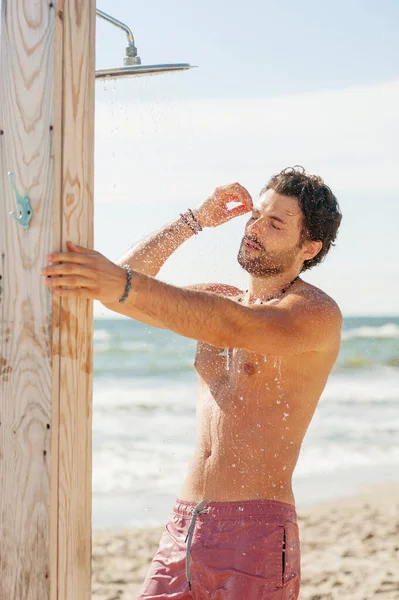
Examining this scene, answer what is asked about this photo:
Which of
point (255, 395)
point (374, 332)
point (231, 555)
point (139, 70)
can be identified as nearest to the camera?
point (139, 70)

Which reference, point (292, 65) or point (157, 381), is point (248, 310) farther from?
point (292, 65)

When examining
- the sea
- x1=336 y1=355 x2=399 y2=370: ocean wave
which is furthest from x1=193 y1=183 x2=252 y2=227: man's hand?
x1=336 y1=355 x2=399 y2=370: ocean wave

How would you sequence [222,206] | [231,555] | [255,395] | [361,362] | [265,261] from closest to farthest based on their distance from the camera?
[231,555] → [255,395] → [265,261] → [222,206] → [361,362]

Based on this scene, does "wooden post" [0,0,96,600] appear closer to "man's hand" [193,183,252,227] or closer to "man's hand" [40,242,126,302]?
"man's hand" [40,242,126,302]

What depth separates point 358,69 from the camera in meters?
23.5

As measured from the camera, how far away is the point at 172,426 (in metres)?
13.2

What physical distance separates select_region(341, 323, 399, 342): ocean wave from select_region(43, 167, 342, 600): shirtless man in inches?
797

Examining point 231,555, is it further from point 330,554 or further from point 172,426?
point 172,426

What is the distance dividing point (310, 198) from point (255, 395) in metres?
0.68

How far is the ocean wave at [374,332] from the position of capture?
78.8 ft

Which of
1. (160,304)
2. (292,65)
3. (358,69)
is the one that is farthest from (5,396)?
(358,69)

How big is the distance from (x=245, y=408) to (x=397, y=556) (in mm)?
4567

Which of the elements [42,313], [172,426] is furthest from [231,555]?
[172,426]

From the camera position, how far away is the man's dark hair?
304 cm
